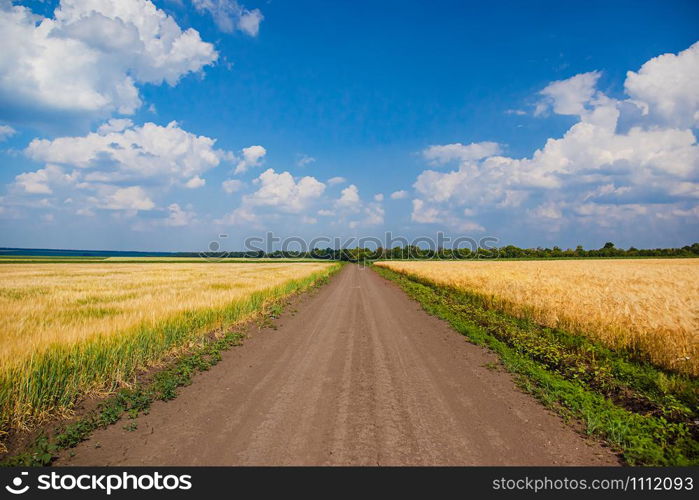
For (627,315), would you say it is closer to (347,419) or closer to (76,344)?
(347,419)

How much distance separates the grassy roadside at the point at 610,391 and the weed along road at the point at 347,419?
411 mm

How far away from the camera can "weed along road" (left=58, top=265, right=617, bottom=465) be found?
389 centimetres

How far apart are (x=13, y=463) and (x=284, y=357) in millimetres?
4823

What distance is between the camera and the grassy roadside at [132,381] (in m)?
4.18

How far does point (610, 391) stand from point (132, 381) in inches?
362

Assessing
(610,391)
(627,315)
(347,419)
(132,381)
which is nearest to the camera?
(347,419)

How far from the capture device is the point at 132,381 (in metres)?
6.41

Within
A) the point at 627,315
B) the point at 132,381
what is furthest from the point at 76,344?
the point at 627,315

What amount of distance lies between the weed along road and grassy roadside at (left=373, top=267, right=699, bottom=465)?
0.41 metres

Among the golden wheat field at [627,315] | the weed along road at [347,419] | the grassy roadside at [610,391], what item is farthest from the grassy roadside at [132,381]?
the golden wheat field at [627,315]

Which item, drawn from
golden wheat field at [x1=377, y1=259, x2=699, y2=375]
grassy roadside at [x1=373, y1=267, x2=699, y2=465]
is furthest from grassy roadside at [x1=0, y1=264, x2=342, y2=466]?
golden wheat field at [x1=377, y1=259, x2=699, y2=375]
